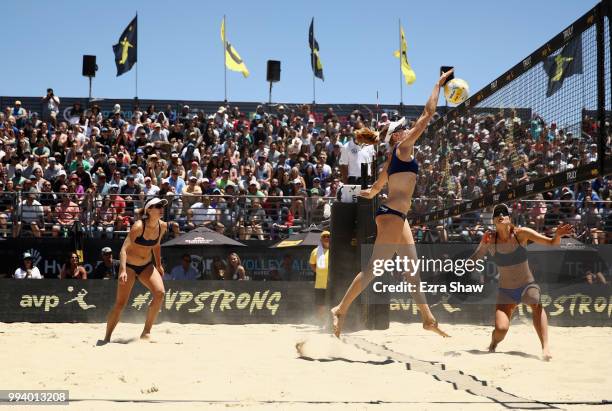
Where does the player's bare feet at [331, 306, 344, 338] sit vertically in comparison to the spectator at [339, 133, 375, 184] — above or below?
below

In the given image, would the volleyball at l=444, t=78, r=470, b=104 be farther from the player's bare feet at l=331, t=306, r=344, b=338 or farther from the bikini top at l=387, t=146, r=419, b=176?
the player's bare feet at l=331, t=306, r=344, b=338

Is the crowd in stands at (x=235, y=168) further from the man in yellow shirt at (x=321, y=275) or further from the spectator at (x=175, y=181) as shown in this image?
the man in yellow shirt at (x=321, y=275)

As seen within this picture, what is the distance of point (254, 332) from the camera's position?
36.1 feet

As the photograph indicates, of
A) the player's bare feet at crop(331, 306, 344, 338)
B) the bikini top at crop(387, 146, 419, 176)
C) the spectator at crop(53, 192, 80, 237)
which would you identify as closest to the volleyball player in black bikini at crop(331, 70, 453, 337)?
the bikini top at crop(387, 146, 419, 176)

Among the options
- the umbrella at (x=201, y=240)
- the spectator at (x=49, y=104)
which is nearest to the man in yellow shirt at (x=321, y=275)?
the umbrella at (x=201, y=240)

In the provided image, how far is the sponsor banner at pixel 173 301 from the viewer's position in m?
→ 12.6

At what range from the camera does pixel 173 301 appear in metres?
12.7

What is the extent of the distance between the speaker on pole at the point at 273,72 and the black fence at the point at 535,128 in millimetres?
14478

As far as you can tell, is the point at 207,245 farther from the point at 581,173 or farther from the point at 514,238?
the point at 581,173

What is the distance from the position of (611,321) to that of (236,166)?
8.57 meters

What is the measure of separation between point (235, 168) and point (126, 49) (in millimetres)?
8035

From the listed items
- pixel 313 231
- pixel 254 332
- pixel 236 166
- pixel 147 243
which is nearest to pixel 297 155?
pixel 236 166

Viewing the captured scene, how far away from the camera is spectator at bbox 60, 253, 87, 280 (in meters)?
13.9

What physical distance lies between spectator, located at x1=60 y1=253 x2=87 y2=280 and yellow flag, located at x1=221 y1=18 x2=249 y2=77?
10.8m
